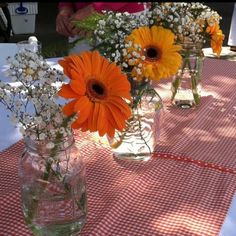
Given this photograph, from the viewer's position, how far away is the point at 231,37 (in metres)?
4.56

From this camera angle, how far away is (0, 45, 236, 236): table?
81 cm

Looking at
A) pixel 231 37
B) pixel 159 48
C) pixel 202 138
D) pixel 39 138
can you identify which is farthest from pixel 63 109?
pixel 231 37

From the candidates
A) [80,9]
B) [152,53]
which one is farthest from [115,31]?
[80,9]

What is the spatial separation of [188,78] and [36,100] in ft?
2.24

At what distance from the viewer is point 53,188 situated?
28.2 inches

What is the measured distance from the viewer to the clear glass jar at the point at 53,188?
0.70m

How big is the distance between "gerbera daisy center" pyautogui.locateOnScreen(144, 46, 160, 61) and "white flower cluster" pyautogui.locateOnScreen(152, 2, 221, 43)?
0.11 meters

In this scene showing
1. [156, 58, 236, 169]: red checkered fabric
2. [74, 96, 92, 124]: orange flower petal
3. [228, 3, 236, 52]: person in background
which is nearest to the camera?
[74, 96, 92, 124]: orange flower petal

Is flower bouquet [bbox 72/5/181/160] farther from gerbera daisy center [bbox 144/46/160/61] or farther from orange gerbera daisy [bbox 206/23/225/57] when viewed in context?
orange gerbera daisy [bbox 206/23/225/57]

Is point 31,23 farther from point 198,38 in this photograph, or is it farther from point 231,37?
point 198,38

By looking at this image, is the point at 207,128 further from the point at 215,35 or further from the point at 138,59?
the point at 138,59

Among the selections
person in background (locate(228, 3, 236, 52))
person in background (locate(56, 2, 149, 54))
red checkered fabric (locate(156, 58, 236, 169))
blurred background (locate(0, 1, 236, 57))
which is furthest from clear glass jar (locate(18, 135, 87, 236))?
person in background (locate(228, 3, 236, 52))

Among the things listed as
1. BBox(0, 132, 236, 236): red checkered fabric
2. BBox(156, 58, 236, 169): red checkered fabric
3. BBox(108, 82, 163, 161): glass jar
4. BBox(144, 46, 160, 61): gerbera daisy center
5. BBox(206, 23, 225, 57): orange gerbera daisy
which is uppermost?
BBox(144, 46, 160, 61): gerbera daisy center

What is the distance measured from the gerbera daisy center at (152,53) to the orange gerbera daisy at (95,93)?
0.76 ft
